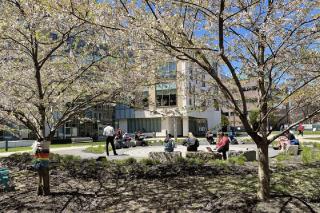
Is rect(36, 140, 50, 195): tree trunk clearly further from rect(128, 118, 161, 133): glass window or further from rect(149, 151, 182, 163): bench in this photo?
rect(128, 118, 161, 133): glass window

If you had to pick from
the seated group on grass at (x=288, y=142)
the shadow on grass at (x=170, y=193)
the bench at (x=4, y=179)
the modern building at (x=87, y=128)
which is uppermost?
the modern building at (x=87, y=128)

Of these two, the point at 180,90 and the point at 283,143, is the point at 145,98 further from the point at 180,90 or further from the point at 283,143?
the point at 283,143

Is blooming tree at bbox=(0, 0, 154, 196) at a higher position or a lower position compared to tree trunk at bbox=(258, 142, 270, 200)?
higher

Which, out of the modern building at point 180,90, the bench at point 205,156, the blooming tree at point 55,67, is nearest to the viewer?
the blooming tree at point 55,67

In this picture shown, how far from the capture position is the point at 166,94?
11.6 m

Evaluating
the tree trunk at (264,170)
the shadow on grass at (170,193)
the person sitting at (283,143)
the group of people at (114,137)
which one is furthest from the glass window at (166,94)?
the person sitting at (283,143)

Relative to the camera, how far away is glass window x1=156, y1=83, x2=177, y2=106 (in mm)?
10049

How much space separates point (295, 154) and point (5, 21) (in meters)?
12.6

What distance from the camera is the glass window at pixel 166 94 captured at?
33.0ft

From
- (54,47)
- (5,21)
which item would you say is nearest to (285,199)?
(54,47)

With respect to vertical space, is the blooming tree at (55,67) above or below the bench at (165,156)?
above

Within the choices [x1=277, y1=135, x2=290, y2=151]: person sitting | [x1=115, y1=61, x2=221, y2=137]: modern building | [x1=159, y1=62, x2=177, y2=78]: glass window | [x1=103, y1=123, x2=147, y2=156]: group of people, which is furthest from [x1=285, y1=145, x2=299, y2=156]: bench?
[x1=159, y1=62, x2=177, y2=78]: glass window

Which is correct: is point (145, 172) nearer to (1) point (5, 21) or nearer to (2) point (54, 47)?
(2) point (54, 47)

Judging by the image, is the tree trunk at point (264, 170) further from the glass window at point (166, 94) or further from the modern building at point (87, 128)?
the modern building at point (87, 128)
